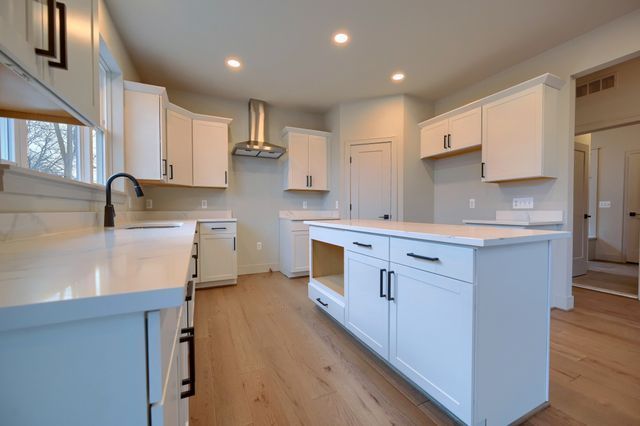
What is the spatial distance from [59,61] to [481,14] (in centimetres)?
296

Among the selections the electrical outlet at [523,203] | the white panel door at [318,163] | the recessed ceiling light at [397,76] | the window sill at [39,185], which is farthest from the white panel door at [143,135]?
the electrical outlet at [523,203]

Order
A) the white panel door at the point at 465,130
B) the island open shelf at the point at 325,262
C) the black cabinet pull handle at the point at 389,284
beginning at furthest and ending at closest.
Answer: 1. the white panel door at the point at 465,130
2. the island open shelf at the point at 325,262
3. the black cabinet pull handle at the point at 389,284

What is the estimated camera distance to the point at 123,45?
2.65 metres

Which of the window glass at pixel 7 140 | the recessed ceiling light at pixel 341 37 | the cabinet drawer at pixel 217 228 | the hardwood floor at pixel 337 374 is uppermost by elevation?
the recessed ceiling light at pixel 341 37

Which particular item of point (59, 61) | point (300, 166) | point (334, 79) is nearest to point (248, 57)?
point (334, 79)

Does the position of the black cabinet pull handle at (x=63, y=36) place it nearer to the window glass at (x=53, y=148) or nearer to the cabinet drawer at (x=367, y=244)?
the window glass at (x=53, y=148)

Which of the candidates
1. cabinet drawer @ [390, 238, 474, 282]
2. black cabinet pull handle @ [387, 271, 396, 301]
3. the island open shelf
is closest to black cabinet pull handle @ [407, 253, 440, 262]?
cabinet drawer @ [390, 238, 474, 282]

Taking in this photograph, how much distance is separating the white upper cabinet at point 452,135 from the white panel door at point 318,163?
1512 mm

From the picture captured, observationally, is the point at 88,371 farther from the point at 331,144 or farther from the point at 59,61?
the point at 331,144

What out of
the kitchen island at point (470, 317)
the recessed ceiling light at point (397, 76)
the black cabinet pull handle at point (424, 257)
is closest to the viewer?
the kitchen island at point (470, 317)

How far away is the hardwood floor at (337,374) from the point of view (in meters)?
1.34

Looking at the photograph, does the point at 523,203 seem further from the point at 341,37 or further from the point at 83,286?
the point at 83,286

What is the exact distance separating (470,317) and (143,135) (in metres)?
3.19

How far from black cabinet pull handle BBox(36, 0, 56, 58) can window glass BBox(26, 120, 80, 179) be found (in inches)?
36.1
